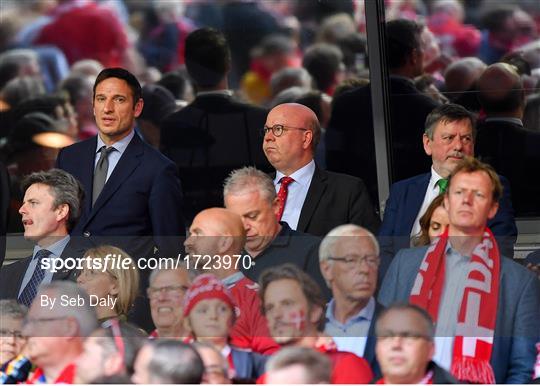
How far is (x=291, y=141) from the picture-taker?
20.1 ft

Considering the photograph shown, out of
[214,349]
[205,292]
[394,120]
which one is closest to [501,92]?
[394,120]

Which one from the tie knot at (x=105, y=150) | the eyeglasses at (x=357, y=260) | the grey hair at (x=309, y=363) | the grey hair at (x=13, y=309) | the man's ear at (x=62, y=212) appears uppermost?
the tie knot at (x=105, y=150)

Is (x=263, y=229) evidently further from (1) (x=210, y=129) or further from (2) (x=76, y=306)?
(1) (x=210, y=129)

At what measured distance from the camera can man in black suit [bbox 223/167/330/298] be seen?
17.8ft

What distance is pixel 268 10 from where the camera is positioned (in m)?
7.06

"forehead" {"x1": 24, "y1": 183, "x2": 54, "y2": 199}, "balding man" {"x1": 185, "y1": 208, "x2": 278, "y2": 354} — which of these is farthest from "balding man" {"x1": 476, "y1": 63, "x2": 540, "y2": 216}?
"forehead" {"x1": 24, "y1": 183, "x2": 54, "y2": 199}

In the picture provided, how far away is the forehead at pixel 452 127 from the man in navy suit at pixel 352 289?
2.46ft

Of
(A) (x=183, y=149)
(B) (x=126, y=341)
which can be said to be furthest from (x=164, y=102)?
(B) (x=126, y=341)

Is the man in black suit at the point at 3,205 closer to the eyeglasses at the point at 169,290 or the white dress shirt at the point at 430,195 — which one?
the eyeglasses at the point at 169,290

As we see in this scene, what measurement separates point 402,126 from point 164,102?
3.46 ft

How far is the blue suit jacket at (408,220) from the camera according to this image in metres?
5.48

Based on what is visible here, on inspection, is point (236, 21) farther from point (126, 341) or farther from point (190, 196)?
point (126, 341)

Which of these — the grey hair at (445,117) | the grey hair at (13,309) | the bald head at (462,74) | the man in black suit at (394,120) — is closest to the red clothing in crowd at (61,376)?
the grey hair at (13,309)

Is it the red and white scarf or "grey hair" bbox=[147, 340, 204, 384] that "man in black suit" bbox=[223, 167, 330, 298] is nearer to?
the red and white scarf
